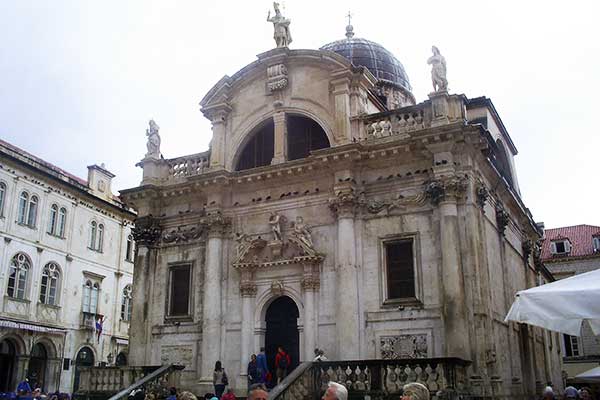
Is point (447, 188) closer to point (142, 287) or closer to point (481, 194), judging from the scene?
point (481, 194)

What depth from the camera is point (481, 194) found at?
19.3 meters

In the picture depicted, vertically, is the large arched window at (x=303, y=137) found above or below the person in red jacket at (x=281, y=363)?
above

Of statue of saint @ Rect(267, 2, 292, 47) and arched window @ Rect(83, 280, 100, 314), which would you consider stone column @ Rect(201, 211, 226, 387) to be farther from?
arched window @ Rect(83, 280, 100, 314)

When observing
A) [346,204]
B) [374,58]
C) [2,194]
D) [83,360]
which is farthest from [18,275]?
[374,58]

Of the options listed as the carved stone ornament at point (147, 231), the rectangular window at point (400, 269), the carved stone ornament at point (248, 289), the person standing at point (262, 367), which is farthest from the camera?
the carved stone ornament at point (147, 231)

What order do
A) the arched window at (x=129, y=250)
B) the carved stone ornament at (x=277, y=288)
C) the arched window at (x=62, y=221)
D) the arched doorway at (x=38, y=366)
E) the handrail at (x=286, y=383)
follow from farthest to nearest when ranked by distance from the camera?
1. the arched window at (x=129, y=250)
2. the arched window at (x=62, y=221)
3. the arched doorway at (x=38, y=366)
4. the carved stone ornament at (x=277, y=288)
5. the handrail at (x=286, y=383)

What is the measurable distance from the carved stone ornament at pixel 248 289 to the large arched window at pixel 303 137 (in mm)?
4847

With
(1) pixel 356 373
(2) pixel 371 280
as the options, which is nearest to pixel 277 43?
(2) pixel 371 280

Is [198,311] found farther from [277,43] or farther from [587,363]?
[587,363]

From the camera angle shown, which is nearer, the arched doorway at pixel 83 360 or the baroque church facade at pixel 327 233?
the baroque church facade at pixel 327 233

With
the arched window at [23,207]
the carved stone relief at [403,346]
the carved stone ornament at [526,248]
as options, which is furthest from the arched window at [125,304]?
the carved stone relief at [403,346]

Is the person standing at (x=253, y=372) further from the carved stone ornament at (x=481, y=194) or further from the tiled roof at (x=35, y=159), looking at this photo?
the tiled roof at (x=35, y=159)

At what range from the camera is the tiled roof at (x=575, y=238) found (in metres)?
A: 51.1

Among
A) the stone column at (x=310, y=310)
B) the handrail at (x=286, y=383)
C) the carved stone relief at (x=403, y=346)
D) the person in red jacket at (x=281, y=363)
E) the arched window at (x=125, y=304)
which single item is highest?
the arched window at (x=125, y=304)
